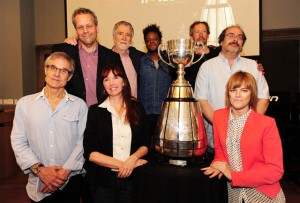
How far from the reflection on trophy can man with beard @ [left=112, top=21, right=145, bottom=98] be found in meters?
1.03

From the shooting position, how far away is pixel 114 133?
1.62 m

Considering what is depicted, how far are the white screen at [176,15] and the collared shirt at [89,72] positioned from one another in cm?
225

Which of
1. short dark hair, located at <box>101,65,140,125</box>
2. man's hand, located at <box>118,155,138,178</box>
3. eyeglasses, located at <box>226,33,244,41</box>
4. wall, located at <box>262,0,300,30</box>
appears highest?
wall, located at <box>262,0,300,30</box>

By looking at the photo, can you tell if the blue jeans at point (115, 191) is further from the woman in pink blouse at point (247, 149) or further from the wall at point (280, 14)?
the wall at point (280, 14)

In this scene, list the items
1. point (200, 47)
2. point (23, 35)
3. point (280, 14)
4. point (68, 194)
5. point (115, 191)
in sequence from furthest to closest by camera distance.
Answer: point (23, 35) → point (280, 14) → point (200, 47) → point (68, 194) → point (115, 191)

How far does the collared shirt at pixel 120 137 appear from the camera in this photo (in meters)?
1.62

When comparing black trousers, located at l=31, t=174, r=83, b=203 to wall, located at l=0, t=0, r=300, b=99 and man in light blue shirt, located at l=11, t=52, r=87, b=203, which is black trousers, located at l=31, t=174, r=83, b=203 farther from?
wall, located at l=0, t=0, r=300, b=99

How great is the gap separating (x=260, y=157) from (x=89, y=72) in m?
1.34

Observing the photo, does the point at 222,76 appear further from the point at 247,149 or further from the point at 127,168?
the point at 127,168

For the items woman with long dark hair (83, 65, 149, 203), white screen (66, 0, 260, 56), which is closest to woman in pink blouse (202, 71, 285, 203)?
woman with long dark hair (83, 65, 149, 203)

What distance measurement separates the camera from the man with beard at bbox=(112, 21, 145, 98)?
8.17 ft

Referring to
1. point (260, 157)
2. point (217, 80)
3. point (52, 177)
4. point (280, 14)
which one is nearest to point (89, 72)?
point (52, 177)

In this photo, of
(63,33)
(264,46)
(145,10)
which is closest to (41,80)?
(63,33)

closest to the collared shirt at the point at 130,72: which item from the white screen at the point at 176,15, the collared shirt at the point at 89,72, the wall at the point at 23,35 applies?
the collared shirt at the point at 89,72
